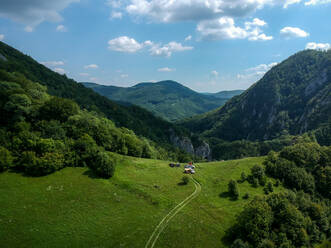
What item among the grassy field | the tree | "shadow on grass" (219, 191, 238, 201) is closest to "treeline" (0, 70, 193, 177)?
the grassy field

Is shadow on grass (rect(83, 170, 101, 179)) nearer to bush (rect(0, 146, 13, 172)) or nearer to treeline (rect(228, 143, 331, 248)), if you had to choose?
bush (rect(0, 146, 13, 172))

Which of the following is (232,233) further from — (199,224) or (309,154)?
(309,154)

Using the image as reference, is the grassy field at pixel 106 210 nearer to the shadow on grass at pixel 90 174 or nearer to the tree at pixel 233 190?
the shadow on grass at pixel 90 174

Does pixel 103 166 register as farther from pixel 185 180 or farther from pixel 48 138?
pixel 185 180

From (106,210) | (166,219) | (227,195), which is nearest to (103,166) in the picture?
(106,210)

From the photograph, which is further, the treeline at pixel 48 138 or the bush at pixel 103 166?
the bush at pixel 103 166

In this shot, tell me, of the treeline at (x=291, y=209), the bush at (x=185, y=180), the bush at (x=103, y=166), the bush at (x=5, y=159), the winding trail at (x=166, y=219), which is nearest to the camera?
the winding trail at (x=166, y=219)

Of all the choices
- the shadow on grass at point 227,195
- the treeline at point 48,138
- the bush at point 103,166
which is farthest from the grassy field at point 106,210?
the treeline at point 48,138
